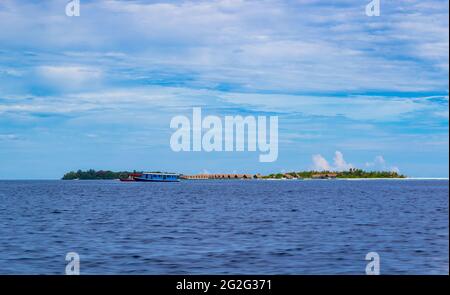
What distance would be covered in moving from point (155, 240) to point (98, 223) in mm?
20535

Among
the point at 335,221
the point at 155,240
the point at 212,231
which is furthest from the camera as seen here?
the point at 335,221

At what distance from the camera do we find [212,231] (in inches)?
2090
